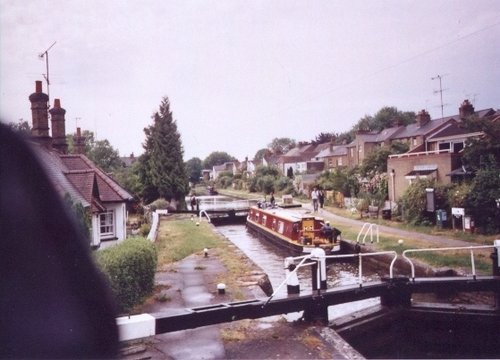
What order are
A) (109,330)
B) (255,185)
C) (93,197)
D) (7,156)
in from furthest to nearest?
(255,185) → (93,197) → (109,330) → (7,156)

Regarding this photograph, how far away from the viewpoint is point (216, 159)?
11538cm

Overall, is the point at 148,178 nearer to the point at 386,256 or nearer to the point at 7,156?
the point at 386,256

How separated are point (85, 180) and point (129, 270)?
6497 mm

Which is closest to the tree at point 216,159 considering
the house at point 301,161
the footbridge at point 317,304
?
the house at point 301,161

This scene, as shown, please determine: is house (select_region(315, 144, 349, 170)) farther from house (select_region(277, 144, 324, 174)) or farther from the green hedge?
the green hedge

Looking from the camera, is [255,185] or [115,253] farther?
[255,185]

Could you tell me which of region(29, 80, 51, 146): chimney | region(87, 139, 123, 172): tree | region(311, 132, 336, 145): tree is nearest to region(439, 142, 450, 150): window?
region(29, 80, 51, 146): chimney

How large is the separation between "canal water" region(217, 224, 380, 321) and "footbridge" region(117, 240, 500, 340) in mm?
746

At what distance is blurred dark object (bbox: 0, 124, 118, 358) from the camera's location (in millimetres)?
2543

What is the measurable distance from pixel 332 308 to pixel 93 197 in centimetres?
713

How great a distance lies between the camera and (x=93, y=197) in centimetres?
1250

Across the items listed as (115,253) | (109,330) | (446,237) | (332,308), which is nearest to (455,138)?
(446,237)

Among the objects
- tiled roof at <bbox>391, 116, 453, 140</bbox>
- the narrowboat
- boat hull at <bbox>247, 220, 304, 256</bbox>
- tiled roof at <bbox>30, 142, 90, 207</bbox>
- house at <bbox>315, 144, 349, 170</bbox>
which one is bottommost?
boat hull at <bbox>247, 220, 304, 256</bbox>

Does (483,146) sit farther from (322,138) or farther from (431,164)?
(322,138)
